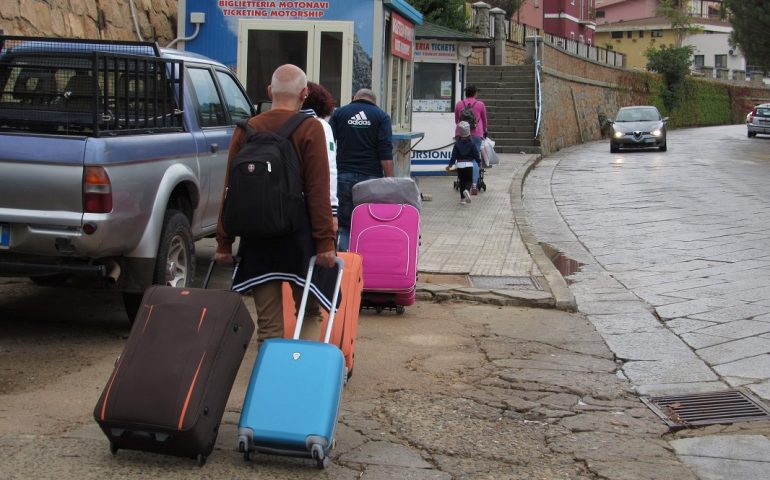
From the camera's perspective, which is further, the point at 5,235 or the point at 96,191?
the point at 5,235

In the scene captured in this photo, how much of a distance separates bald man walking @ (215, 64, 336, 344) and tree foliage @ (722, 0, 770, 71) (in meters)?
38.6

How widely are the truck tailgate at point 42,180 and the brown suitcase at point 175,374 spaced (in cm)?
172

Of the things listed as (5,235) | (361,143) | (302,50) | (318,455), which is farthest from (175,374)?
(302,50)

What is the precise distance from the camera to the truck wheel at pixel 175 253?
6488 mm

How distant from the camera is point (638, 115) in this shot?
32688 millimetres

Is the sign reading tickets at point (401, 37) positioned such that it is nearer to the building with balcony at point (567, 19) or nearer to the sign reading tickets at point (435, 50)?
the sign reading tickets at point (435, 50)

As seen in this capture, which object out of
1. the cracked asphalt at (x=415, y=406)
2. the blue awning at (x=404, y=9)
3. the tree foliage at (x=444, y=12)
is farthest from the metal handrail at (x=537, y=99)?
the cracked asphalt at (x=415, y=406)

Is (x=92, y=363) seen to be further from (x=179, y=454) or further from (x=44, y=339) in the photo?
(x=179, y=454)

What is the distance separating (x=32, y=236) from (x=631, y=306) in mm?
5029

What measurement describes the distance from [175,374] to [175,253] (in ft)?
9.44

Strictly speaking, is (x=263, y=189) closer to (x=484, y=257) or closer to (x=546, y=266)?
(x=546, y=266)

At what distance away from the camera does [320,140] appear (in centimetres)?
483

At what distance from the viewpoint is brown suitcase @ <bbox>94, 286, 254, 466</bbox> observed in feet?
13.2

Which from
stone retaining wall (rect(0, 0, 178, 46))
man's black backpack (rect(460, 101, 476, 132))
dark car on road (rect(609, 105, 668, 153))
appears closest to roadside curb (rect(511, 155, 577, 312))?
man's black backpack (rect(460, 101, 476, 132))
